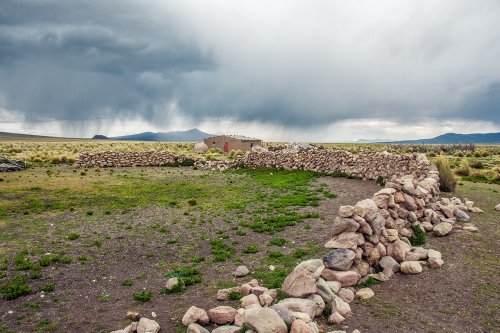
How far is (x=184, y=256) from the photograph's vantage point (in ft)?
35.7

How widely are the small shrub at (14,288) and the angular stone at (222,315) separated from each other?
4702mm

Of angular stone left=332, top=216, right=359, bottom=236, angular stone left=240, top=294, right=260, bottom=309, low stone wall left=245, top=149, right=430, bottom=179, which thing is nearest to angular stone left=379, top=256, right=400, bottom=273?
angular stone left=332, top=216, right=359, bottom=236

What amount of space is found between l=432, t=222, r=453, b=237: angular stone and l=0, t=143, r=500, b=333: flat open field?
303 mm

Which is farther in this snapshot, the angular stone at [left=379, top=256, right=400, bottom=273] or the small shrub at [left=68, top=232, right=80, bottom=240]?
the small shrub at [left=68, top=232, right=80, bottom=240]

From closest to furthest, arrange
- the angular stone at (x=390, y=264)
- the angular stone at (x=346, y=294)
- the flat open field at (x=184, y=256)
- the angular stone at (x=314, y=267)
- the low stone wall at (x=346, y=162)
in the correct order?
1. the flat open field at (x=184, y=256)
2. the angular stone at (x=346, y=294)
3. the angular stone at (x=314, y=267)
4. the angular stone at (x=390, y=264)
5. the low stone wall at (x=346, y=162)

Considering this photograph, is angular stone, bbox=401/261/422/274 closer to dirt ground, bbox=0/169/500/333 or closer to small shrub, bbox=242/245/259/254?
dirt ground, bbox=0/169/500/333

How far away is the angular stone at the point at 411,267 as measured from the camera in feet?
29.5

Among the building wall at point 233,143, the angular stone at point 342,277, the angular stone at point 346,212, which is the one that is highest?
the building wall at point 233,143

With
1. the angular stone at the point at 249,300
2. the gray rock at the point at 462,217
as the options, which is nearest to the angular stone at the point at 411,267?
the angular stone at the point at 249,300

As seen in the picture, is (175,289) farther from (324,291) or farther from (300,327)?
(300,327)

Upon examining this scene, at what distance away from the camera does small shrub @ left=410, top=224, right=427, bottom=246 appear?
11141 mm

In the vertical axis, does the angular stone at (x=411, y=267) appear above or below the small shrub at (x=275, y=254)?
above

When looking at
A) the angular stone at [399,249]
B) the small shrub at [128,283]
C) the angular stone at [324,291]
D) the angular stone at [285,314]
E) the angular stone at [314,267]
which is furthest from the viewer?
the angular stone at [399,249]

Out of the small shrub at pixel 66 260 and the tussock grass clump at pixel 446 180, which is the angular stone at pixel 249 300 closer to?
the small shrub at pixel 66 260
